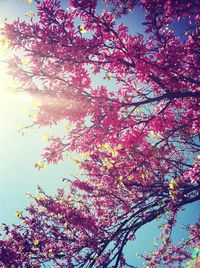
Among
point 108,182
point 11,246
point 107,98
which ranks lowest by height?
point 11,246

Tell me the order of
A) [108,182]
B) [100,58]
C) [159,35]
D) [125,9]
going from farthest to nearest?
[108,182], [125,9], [100,58], [159,35]

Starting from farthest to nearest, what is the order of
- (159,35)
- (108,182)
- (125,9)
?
1. (108,182)
2. (125,9)
3. (159,35)

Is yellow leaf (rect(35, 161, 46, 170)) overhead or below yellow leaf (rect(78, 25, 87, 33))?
below

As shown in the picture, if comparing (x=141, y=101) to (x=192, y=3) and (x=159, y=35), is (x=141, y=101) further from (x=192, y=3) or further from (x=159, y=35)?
(x=192, y=3)

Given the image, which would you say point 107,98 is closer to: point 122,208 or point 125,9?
point 125,9

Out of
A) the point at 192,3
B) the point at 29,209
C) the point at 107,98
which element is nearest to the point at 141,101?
the point at 107,98

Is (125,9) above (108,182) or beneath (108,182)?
above

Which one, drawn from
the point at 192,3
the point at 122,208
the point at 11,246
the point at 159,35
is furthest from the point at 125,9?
the point at 11,246

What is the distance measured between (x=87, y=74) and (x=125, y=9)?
2.33 meters

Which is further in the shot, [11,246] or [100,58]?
[11,246]

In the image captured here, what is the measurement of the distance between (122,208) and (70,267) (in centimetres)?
298

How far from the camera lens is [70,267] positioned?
6.47m

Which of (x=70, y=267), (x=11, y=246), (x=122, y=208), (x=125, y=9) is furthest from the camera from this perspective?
(x=122, y=208)

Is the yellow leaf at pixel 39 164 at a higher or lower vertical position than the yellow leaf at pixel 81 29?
lower
